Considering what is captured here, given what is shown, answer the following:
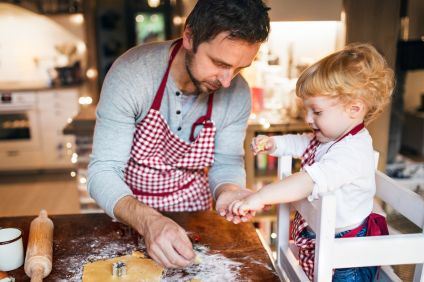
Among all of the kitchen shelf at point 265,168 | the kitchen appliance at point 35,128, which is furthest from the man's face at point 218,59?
the kitchen appliance at point 35,128

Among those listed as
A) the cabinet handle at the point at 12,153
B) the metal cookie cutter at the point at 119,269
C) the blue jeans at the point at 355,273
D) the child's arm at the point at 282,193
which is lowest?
the cabinet handle at the point at 12,153

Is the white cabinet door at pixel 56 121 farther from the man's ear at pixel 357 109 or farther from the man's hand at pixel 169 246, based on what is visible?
the man's ear at pixel 357 109

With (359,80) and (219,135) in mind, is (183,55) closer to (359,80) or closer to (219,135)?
(219,135)

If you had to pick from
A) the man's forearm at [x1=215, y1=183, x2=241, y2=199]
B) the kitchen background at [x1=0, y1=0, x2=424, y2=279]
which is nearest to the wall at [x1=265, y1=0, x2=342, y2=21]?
the kitchen background at [x1=0, y1=0, x2=424, y2=279]

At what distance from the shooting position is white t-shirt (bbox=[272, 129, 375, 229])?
106 cm

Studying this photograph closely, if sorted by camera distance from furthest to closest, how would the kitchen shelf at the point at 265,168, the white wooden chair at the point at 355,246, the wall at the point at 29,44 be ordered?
the wall at the point at 29,44 → the kitchen shelf at the point at 265,168 → the white wooden chair at the point at 355,246

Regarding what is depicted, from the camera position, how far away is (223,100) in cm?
148

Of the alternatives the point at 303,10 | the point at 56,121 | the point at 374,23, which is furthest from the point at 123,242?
the point at 56,121

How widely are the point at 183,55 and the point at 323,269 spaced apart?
0.76 meters

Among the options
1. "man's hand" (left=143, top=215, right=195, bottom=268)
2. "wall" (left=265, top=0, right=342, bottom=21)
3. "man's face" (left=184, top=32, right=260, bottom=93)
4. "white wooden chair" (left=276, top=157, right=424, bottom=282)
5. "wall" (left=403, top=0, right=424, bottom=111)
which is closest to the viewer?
"white wooden chair" (left=276, top=157, right=424, bottom=282)

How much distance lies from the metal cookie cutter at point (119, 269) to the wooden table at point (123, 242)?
9cm

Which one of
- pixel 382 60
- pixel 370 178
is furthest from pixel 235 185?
pixel 382 60

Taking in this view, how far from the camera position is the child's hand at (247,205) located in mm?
1077

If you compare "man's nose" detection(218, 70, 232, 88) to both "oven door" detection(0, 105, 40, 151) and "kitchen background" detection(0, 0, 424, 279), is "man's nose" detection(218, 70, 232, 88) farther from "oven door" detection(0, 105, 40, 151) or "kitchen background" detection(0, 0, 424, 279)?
"oven door" detection(0, 105, 40, 151)
